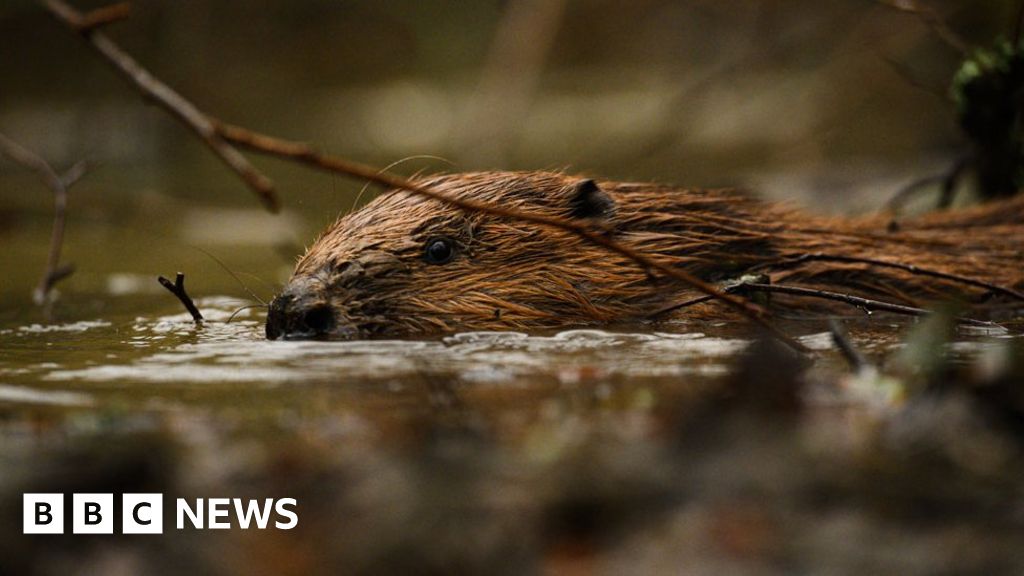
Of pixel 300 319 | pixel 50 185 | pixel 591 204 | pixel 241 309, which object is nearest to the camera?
pixel 300 319

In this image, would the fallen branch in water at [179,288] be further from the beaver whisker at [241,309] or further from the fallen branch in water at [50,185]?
the fallen branch in water at [50,185]

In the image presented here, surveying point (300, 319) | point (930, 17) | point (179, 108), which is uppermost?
point (930, 17)

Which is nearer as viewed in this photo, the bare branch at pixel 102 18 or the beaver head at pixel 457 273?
the bare branch at pixel 102 18

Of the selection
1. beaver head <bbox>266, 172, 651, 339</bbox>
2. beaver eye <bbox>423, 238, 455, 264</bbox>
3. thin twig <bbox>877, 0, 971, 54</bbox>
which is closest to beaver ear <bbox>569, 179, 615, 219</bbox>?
beaver head <bbox>266, 172, 651, 339</bbox>

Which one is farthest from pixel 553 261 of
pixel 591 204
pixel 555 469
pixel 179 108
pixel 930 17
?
pixel 930 17

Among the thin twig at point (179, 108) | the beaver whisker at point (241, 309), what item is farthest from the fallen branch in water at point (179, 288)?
the thin twig at point (179, 108)

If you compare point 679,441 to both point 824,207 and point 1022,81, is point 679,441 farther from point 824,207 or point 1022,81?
point 824,207

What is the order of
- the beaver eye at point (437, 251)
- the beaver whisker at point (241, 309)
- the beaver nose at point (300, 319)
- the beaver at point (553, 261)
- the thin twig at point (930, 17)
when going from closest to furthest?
the beaver nose at point (300, 319), the beaver at point (553, 261), the beaver eye at point (437, 251), the beaver whisker at point (241, 309), the thin twig at point (930, 17)

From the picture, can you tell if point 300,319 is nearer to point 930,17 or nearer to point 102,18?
point 102,18

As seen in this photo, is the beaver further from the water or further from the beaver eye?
the water
